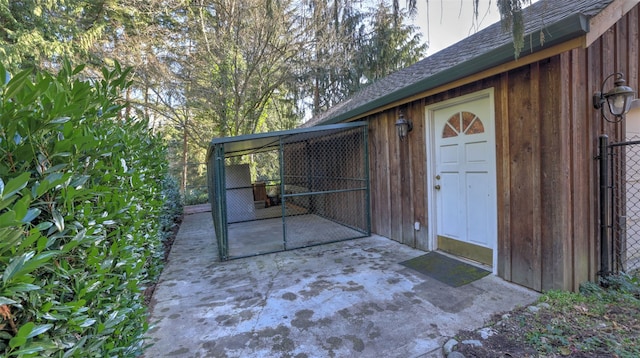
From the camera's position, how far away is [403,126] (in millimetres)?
4434

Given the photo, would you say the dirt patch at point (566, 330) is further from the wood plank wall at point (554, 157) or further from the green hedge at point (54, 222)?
the green hedge at point (54, 222)

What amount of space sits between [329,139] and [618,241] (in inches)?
203

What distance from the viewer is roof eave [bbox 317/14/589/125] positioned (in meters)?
2.26

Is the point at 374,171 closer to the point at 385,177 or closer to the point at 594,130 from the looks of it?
the point at 385,177

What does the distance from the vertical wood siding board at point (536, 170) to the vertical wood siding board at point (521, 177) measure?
0.9 inches

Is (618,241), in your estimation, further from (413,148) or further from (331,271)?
(331,271)

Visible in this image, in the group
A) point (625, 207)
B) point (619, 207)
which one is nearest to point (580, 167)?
point (619, 207)

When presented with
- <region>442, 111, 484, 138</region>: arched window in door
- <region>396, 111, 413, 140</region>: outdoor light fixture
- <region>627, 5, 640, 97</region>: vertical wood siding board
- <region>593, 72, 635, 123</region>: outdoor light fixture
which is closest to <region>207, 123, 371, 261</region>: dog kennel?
<region>396, 111, 413, 140</region>: outdoor light fixture

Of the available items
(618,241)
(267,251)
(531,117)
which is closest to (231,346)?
(267,251)

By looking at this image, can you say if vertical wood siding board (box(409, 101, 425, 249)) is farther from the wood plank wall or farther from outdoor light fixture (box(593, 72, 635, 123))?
outdoor light fixture (box(593, 72, 635, 123))

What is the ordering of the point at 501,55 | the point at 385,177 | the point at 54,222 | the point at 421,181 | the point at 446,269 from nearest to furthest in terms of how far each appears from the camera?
the point at 54,222 → the point at 501,55 → the point at 446,269 → the point at 421,181 → the point at 385,177

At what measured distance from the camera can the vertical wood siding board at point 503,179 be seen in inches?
122

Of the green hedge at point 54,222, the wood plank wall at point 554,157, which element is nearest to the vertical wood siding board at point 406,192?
the wood plank wall at point 554,157

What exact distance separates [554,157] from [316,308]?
8.58ft
